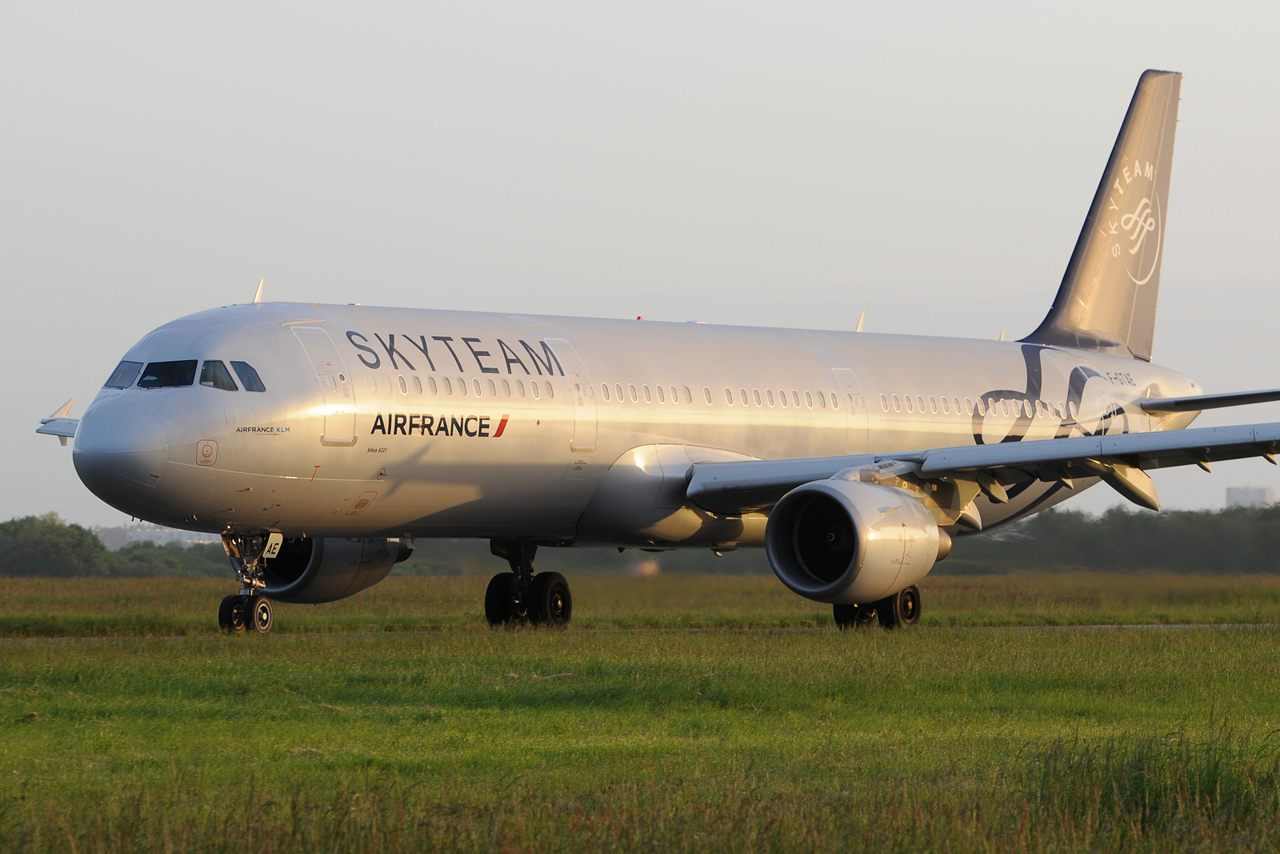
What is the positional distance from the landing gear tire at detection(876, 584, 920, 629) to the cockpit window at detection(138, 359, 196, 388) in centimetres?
919

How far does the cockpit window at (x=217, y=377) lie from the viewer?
55.6 ft

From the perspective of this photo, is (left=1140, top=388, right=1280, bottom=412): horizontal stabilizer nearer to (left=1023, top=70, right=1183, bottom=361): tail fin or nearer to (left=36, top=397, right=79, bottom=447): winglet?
(left=1023, top=70, right=1183, bottom=361): tail fin

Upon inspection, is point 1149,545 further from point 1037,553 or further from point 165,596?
point 165,596

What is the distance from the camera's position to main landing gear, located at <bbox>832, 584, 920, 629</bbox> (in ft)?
69.8

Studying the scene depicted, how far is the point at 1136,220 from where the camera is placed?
92.1 feet

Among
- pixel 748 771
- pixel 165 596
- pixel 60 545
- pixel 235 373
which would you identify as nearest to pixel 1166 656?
pixel 748 771

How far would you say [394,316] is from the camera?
19047 millimetres

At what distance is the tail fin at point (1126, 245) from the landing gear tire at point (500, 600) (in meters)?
10.4

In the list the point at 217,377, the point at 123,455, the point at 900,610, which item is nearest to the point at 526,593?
the point at 900,610

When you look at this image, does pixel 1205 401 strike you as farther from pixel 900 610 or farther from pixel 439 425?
pixel 439 425

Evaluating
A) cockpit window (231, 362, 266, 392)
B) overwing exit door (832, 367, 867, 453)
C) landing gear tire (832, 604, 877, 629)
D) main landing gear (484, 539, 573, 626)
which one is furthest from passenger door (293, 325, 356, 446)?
overwing exit door (832, 367, 867, 453)

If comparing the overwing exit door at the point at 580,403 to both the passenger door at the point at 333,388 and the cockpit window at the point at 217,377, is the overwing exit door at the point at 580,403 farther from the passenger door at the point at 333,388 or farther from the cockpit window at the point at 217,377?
the cockpit window at the point at 217,377

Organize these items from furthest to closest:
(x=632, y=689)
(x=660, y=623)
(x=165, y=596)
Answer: (x=165, y=596) < (x=660, y=623) < (x=632, y=689)

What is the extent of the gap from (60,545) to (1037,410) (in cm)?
3217
